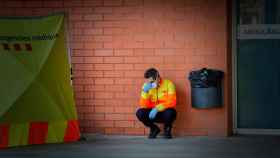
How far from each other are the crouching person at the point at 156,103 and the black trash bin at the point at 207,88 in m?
0.40

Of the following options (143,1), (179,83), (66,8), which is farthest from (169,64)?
(66,8)

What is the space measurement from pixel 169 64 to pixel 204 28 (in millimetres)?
872

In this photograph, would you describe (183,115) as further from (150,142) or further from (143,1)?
(143,1)

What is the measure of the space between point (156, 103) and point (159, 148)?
1.22 m

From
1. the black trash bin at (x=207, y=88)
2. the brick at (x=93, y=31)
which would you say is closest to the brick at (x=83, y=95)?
the brick at (x=93, y=31)

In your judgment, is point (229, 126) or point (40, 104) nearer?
point (40, 104)

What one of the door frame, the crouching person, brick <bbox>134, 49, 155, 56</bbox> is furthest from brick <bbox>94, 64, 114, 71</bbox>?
the door frame

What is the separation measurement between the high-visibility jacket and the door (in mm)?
1459

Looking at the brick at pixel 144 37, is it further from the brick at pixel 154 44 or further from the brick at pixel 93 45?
the brick at pixel 93 45

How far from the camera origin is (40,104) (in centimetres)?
1118

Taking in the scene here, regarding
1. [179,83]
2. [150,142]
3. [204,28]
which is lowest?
[150,142]

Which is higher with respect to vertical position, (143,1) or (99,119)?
(143,1)

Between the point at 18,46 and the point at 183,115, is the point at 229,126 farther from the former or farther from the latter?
the point at 18,46

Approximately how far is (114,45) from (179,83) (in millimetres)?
1334
